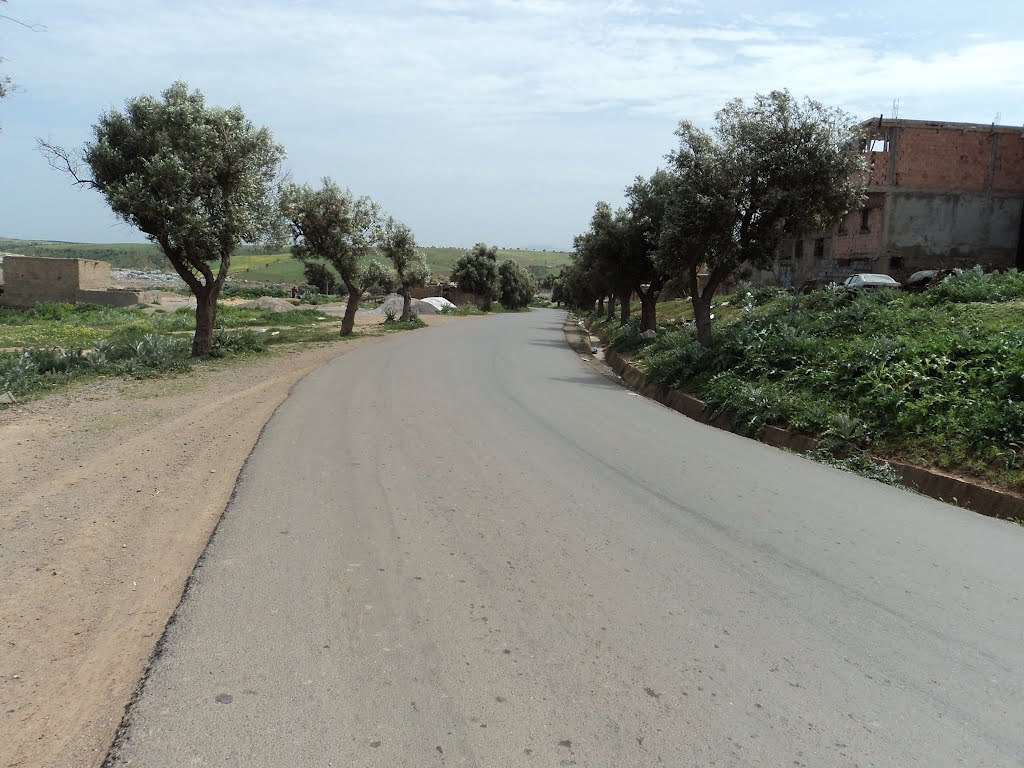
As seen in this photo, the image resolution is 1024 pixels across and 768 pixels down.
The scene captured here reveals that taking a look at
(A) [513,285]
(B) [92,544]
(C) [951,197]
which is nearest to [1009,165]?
(C) [951,197]

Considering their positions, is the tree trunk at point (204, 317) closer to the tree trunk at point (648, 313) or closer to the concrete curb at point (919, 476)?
the concrete curb at point (919, 476)

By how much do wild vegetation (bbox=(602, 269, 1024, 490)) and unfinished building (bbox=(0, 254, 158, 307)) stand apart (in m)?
31.3

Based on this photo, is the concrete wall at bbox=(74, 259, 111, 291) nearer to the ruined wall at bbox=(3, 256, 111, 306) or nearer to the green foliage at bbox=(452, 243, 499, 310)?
the ruined wall at bbox=(3, 256, 111, 306)

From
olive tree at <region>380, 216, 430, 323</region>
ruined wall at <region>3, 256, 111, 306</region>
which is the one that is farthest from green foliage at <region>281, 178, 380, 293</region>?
ruined wall at <region>3, 256, 111, 306</region>

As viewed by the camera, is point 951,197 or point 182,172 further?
point 951,197

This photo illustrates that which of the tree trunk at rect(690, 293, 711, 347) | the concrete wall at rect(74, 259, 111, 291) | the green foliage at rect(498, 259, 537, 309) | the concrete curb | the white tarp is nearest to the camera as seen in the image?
the concrete curb

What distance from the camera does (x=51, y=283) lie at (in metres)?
36.2

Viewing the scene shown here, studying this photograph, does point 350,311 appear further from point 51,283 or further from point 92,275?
point 92,275

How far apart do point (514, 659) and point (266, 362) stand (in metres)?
17.4

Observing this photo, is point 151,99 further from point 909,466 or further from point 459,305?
point 459,305

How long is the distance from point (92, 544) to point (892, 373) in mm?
10269

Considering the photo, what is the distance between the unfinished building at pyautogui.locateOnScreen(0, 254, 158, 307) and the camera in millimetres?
35312

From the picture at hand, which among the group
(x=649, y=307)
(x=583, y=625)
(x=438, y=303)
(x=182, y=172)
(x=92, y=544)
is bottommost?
(x=92, y=544)

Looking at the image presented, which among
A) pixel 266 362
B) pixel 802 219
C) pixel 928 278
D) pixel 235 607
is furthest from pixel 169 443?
pixel 928 278
